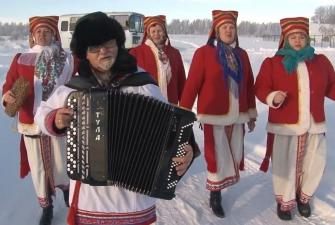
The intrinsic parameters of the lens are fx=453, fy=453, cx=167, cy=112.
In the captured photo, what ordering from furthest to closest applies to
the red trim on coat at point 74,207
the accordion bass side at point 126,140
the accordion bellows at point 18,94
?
the accordion bellows at point 18,94 < the red trim on coat at point 74,207 < the accordion bass side at point 126,140

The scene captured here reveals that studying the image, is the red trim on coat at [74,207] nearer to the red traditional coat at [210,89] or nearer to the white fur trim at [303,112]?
the red traditional coat at [210,89]

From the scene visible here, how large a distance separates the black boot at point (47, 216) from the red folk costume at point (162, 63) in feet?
5.62

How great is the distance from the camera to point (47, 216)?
4.10m

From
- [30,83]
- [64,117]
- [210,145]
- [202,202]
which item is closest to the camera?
[64,117]

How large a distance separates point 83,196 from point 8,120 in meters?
6.87

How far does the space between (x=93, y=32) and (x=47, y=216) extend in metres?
2.35

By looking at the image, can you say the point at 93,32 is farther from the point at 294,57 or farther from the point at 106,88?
the point at 294,57

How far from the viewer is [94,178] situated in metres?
2.27

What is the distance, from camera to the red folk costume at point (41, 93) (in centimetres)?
394

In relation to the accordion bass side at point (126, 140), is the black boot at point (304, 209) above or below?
below

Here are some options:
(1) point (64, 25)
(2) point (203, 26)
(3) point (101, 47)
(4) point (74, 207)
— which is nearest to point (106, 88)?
(3) point (101, 47)

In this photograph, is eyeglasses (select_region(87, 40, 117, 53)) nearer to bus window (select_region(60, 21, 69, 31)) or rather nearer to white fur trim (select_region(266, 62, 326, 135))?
white fur trim (select_region(266, 62, 326, 135))

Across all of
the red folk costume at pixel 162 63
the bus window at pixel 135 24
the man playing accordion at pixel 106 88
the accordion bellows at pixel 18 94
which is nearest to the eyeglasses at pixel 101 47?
the man playing accordion at pixel 106 88

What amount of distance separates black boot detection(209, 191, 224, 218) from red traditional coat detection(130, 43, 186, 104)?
3.76 feet
